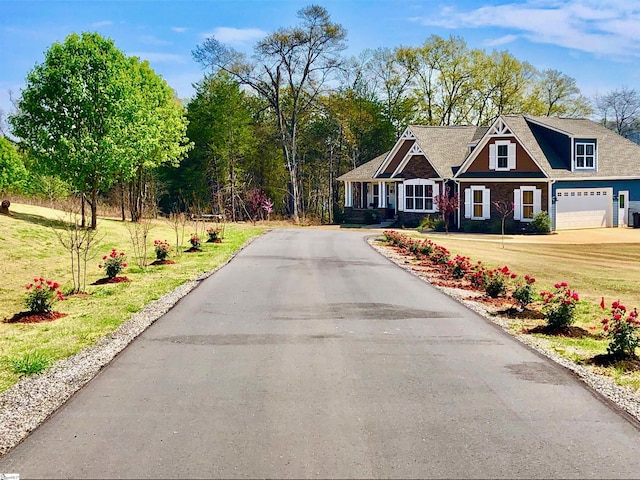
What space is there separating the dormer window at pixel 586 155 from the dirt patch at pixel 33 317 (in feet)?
112

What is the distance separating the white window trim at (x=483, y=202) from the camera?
41.4 m

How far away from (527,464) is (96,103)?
31.0m

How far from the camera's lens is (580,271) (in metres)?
23.2

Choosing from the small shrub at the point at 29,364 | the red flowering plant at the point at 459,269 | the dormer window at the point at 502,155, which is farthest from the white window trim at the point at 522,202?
the small shrub at the point at 29,364

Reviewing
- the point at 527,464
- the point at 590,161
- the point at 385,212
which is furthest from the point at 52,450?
the point at 385,212

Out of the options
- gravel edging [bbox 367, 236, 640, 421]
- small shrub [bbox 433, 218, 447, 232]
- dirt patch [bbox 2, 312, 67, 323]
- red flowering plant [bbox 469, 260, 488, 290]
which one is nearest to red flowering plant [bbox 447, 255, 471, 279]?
red flowering plant [bbox 469, 260, 488, 290]

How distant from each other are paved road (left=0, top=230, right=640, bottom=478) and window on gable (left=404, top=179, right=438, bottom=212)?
31975mm

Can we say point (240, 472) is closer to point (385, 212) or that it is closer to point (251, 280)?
point (251, 280)

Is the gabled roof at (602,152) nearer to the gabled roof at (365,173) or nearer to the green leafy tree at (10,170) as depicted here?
the gabled roof at (365,173)

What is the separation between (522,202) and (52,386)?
34883mm

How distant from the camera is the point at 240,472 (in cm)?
618

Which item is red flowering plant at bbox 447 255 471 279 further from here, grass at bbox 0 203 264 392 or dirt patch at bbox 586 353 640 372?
dirt patch at bbox 586 353 640 372

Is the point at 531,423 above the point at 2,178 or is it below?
below

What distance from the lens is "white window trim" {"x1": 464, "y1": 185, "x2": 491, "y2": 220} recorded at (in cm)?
4144
